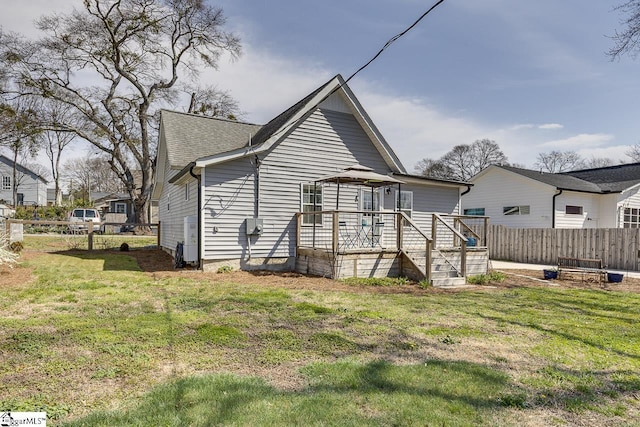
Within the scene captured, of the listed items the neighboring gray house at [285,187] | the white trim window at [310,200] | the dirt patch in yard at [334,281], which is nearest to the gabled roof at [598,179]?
the neighboring gray house at [285,187]

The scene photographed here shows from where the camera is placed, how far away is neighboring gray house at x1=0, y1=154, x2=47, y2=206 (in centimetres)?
4403

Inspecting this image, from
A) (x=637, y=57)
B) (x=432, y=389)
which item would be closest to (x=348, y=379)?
(x=432, y=389)

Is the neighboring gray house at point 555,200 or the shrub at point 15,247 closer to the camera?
the shrub at point 15,247

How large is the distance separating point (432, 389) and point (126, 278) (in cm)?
788

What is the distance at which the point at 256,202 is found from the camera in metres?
10.8

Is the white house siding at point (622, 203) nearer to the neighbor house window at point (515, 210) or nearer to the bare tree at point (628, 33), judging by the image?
the neighbor house window at point (515, 210)

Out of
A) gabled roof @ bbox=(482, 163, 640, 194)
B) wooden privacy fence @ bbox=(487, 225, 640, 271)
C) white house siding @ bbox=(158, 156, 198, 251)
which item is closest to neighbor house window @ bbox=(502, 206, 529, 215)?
gabled roof @ bbox=(482, 163, 640, 194)

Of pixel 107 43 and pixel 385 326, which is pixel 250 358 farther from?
pixel 107 43

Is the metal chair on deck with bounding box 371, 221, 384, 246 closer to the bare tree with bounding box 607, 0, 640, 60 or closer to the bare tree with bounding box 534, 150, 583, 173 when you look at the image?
the bare tree with bounding box 607, 0, 640, 60

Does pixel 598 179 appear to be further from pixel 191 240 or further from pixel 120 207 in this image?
pixel 120 207

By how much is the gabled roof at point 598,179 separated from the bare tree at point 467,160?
959 inches

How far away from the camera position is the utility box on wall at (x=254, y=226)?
10.5 metres

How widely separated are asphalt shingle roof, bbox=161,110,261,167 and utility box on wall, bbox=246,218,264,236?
9.78 ft

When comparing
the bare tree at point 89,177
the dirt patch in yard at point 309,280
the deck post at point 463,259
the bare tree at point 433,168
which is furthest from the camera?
the bare tree at point 89,177
